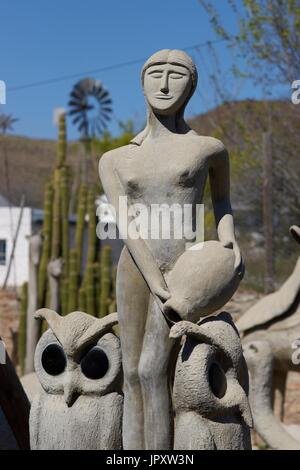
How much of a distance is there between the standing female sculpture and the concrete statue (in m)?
2.46

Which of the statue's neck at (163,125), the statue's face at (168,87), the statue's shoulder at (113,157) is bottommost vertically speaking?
the statue's shoulder at (113,157)

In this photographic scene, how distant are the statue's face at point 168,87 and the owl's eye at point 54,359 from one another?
44.2 inches

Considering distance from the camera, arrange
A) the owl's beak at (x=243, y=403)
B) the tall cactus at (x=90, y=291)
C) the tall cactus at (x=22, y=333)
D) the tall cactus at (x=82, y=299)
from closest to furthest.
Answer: the owl's beak at (x=243, y=403) < the tall cactus at (x=90, y=291) < the tall cactus at (x=82, y=299) < the tall cactus at (x=22, y=333)

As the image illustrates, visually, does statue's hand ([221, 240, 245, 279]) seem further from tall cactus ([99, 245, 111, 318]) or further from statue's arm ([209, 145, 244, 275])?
tall cactus ([99, 245, 111, 318])

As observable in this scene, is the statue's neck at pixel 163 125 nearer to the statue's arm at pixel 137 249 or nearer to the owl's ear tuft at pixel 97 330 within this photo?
the statue's arm at pixel 137 249

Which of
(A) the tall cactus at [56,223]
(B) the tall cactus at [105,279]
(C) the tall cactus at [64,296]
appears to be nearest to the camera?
(B) the tall cactus at [105,279]

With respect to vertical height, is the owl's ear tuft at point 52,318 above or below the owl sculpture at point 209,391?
above

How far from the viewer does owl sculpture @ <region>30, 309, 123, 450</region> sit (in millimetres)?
3891

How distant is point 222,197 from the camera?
4090 millimetres

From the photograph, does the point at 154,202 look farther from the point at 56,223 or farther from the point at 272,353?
the point at 56,223

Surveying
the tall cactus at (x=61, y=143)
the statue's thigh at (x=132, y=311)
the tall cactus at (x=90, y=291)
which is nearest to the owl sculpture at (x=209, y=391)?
the statue's thigh at (x=132, y=311)

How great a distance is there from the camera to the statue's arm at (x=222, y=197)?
391 cm

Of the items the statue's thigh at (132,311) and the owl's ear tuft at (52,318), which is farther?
the owl's ear tuft at (52,318)

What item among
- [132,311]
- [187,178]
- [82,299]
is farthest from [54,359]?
[82,299]
